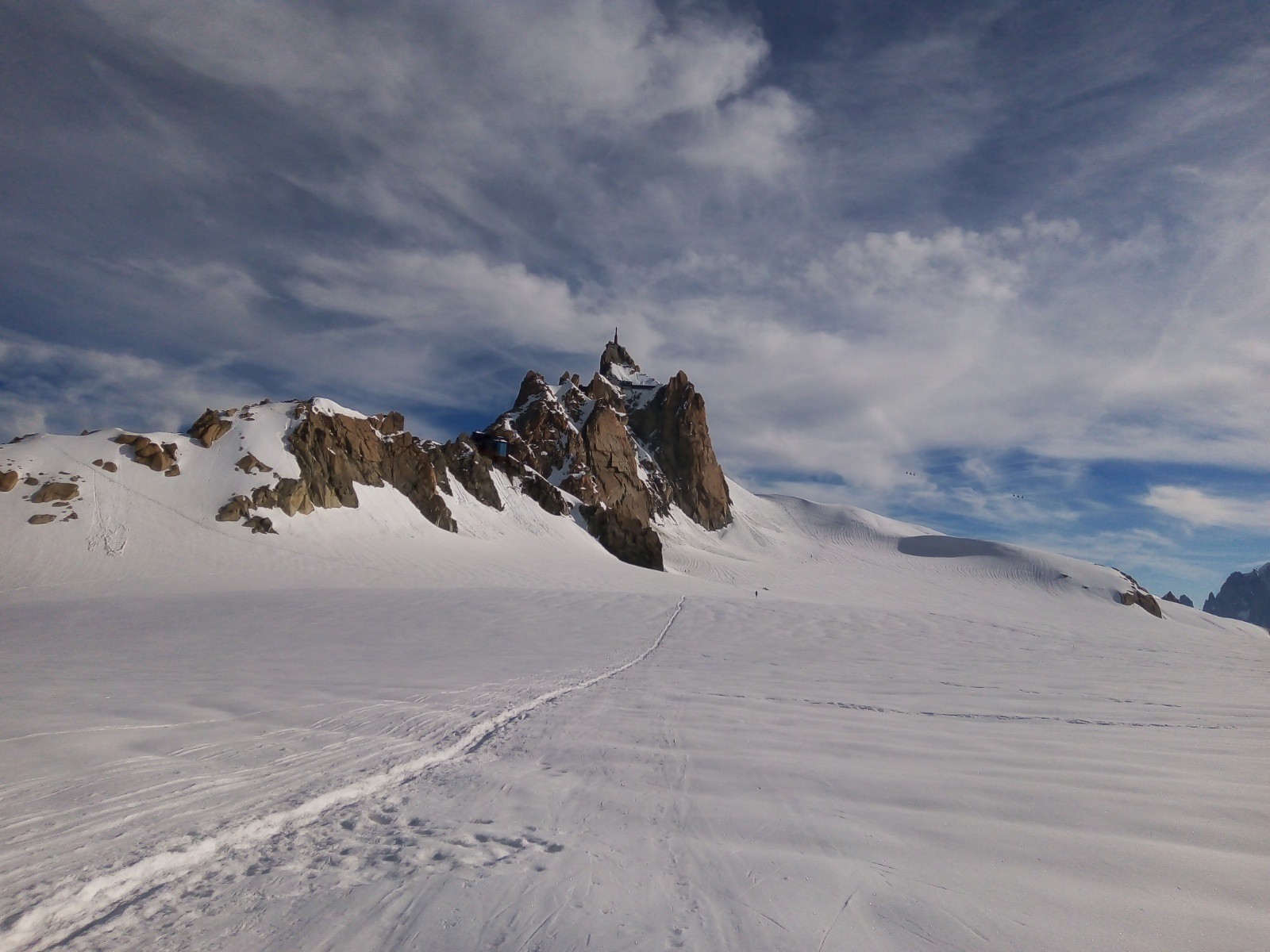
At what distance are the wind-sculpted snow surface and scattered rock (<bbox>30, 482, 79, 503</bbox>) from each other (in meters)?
13.2

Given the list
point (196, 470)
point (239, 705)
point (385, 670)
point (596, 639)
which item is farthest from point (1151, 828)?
point (196, 470)

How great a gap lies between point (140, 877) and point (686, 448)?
252 ft

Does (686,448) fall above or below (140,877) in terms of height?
above

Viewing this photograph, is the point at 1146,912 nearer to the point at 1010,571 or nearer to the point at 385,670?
the point at 385,670

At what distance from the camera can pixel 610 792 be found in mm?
4117

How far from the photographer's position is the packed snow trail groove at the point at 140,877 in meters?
2.41

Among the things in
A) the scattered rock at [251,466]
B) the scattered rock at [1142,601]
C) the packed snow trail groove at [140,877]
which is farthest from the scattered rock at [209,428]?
the scattered rock at [1142,601]

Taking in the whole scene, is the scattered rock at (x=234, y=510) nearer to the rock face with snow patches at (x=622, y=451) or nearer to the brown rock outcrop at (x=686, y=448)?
the rock face with snow patches at (x=622, y=451)

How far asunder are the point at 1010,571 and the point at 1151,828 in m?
69.8

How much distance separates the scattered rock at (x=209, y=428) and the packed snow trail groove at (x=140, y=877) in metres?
30.4

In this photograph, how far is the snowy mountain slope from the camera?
2.62 m

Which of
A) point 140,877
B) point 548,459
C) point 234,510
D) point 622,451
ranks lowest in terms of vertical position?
point 140,877

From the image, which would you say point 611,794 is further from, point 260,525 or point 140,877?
point 260,525

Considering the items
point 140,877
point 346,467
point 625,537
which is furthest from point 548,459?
point 140,877
